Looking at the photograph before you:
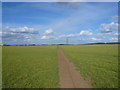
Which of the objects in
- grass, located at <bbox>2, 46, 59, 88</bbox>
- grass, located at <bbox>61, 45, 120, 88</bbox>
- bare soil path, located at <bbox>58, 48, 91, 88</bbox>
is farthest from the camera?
grass, located at <bbox>61, 45, 120, 88</bbox>

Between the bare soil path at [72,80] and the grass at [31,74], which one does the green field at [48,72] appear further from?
the bare soil path at [72,80]

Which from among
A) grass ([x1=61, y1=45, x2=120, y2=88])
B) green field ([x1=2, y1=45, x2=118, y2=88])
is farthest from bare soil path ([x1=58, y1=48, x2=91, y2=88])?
grass ([x1=61, y1=45, x2=120, y2=88])

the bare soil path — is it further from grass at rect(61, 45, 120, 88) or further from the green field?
grass at rect(61, 45, 120, 88)

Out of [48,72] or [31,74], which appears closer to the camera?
[31,74]

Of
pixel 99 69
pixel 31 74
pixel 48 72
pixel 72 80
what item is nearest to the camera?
pixel 72 80

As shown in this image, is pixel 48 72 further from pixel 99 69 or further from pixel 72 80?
pixel 99 69

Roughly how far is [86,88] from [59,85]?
1.73 m

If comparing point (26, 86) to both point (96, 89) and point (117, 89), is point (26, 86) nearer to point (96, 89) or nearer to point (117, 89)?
point (96, 89)

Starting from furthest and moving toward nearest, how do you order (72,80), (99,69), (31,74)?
(99,69) < (31,74) < (72,80)

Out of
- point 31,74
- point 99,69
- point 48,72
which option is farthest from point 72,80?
point 99,69

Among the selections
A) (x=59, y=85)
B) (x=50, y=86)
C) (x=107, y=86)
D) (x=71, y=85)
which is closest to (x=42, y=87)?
(x=50, y=86)

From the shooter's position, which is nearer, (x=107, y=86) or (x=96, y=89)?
(x=96, y=89)

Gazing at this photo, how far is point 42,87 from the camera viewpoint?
9461 mm

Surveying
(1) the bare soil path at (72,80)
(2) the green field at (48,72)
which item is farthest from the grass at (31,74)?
(1) the bare soil path at (72,80)
